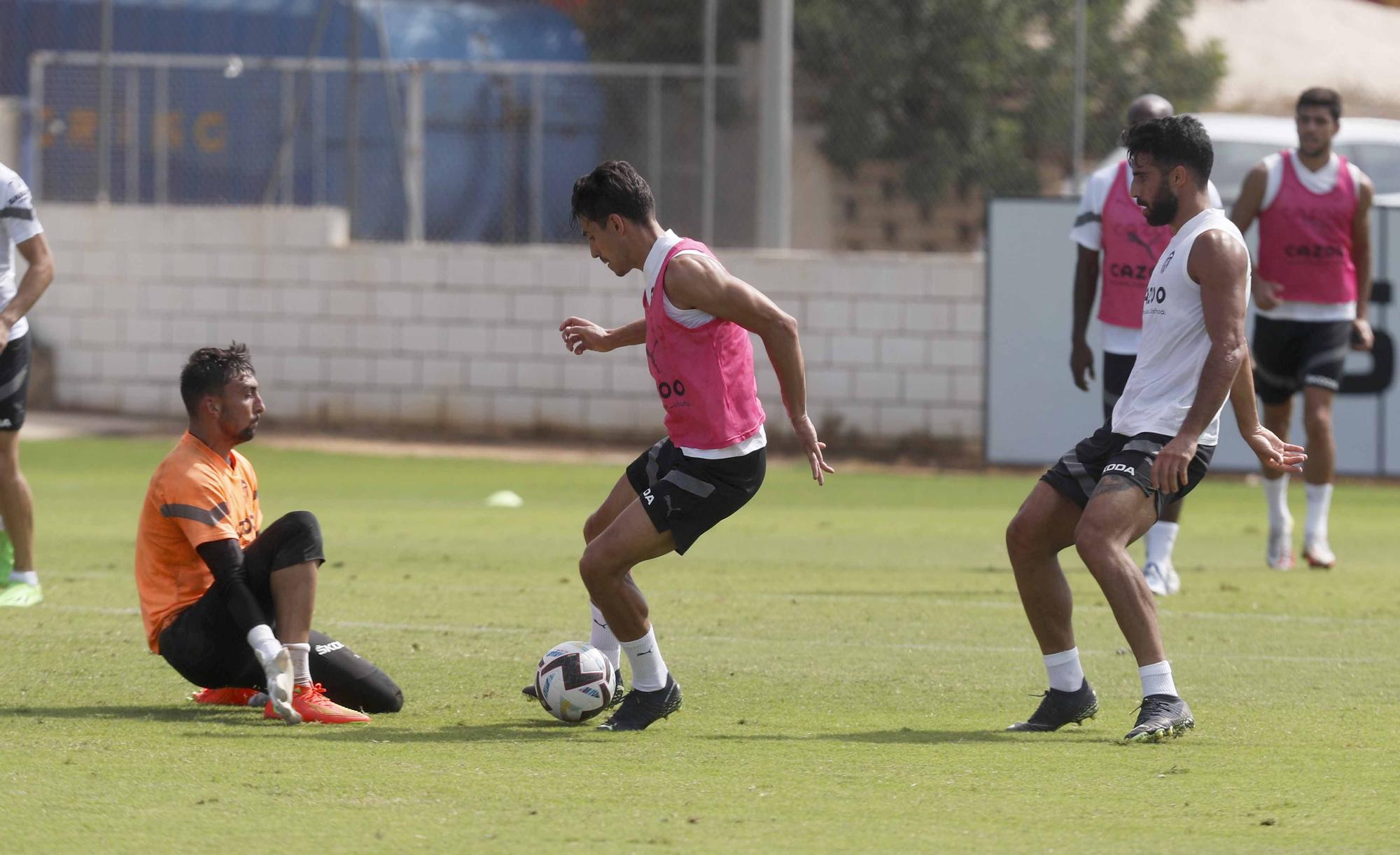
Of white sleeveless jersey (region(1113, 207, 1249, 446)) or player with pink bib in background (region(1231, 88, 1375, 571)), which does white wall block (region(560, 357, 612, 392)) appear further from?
white sleeveless jersey (region(1113, 207, 1249, 446))

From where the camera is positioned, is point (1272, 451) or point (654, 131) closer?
point (1272, 451)

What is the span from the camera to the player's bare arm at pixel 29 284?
8352 millimetres

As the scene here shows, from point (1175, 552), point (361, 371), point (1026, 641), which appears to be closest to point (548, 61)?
point (361, 371)

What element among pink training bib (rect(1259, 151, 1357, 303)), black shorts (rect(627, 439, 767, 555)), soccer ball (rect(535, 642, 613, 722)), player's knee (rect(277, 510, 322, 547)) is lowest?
soccer ball (rect(535, 642, 613, 722))

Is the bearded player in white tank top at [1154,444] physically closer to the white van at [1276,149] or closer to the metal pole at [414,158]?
the white van at [1276,149]

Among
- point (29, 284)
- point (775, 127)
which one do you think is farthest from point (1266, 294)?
point (775, 127)

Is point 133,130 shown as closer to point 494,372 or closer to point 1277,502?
point 494,372

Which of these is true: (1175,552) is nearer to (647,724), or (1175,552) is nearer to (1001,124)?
(647,724)

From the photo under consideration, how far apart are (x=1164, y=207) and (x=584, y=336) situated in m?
2.10

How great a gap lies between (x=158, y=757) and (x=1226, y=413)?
1182cm

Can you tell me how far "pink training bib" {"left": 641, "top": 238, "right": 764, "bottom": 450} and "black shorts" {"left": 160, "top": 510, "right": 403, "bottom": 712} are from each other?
1.25 metres

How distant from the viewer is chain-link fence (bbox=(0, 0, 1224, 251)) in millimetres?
18812

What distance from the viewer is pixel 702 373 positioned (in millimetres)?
6066

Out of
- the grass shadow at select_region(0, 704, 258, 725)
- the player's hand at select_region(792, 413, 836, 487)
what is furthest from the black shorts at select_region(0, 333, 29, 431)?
the player's hand at select_region(792, 413, 836, 487)
